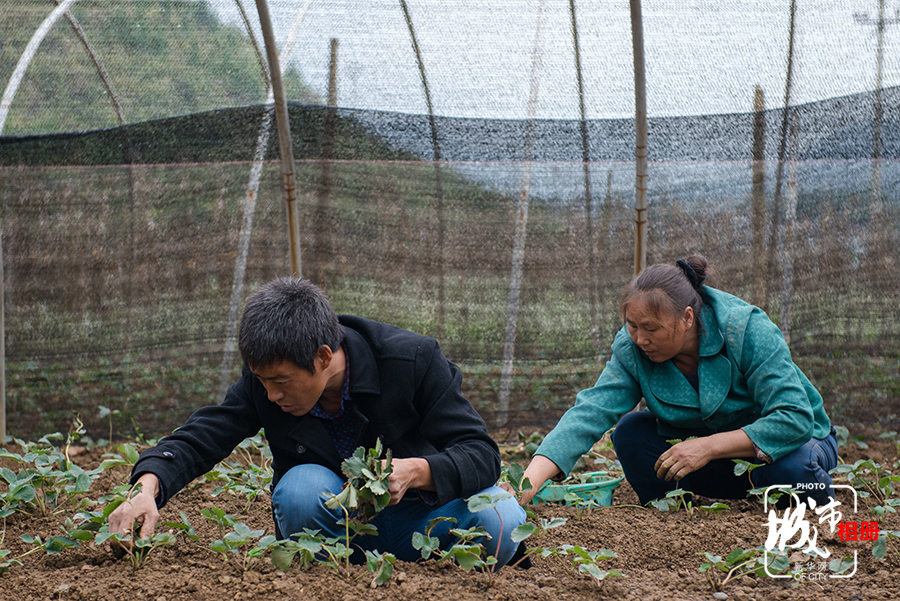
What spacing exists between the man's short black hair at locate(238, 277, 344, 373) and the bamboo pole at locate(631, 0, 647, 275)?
6.79 ft

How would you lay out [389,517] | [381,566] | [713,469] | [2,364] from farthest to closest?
[2,364] < [713,469] < [389,517] < [381,566]

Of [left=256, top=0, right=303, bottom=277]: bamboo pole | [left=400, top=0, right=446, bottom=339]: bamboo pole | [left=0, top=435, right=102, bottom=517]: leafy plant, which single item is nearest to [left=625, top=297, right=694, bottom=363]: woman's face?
[left=400, top=0, right=446, bottom=339]: bamboo pole

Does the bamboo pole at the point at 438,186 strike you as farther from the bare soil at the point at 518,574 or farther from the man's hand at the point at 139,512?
the man's hand at the point at 139,512

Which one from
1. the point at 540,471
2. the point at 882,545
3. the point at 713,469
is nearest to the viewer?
the point at 882,545

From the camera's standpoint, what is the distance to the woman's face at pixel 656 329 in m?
2.14

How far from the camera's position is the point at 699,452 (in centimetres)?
211

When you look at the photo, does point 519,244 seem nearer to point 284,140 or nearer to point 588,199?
point 588,199

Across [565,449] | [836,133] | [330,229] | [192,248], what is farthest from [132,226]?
[836,133]

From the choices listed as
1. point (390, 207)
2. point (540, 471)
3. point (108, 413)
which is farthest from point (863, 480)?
point (108, 413)

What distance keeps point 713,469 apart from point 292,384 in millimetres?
1464

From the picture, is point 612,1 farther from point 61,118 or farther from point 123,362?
point 123,362

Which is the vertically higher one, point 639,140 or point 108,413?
point 639,140

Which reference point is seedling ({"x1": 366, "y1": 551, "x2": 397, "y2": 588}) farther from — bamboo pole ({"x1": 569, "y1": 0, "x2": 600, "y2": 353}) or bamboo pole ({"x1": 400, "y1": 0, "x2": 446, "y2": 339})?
bamboo pole ({"x1": 569, "y1": 0, "x2": 600, "y2": 353})

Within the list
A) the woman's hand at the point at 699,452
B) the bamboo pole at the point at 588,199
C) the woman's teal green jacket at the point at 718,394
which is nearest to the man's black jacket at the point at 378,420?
the woman's teal green jacket at the point at 718,394
